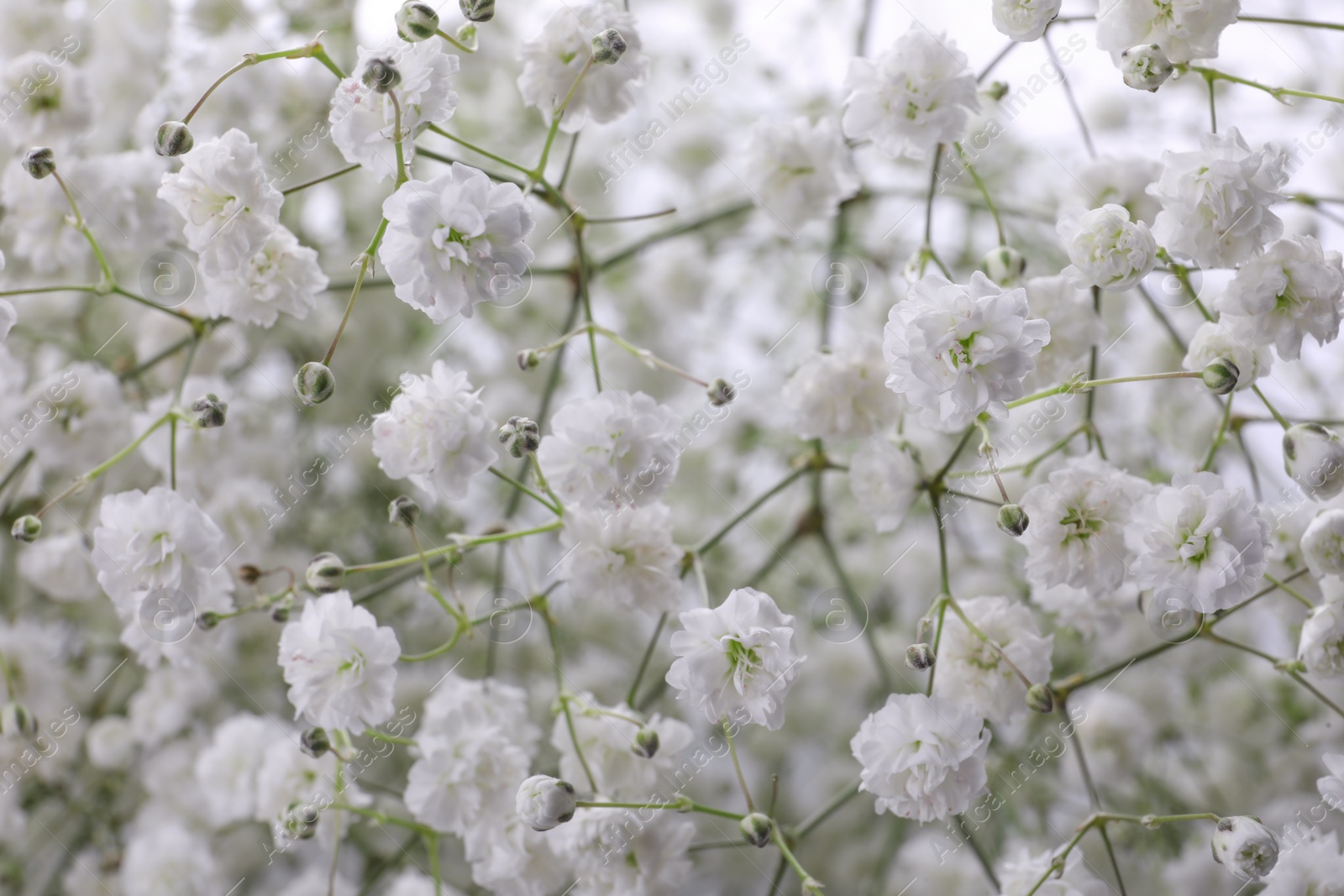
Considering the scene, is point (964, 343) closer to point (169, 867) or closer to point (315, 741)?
point (315, 741)

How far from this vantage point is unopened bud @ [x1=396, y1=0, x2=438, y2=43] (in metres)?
0.52

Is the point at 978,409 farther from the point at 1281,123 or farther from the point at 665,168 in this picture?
the point at 1281,123

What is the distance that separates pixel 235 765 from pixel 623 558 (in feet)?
1.44

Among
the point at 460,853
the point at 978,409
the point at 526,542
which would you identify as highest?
the point at 978,409

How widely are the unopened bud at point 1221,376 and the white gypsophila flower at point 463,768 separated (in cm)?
47

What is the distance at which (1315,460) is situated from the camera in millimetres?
546

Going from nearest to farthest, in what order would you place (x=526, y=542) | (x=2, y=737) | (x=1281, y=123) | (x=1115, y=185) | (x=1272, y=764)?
(x=1115, y=185), (x=2, y=737), (x=1272, y=764), (x=526, y=542), (x=1281, y=123)

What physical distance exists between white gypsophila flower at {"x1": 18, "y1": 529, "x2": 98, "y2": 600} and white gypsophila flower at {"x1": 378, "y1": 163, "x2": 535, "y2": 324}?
1.53 ft

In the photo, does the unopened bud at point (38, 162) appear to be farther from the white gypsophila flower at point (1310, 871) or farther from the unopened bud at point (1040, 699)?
the white gypsophila flower at point (1310, 871)

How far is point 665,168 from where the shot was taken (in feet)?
4.07

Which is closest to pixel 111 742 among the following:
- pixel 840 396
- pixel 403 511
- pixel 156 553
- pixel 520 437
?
pixel 156 553

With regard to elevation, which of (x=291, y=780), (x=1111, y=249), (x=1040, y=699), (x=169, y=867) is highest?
(x=1111, y=249)

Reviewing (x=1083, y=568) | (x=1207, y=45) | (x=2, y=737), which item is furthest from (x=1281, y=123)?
(x=2, y=737)

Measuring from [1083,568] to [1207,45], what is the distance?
1.04 feet
